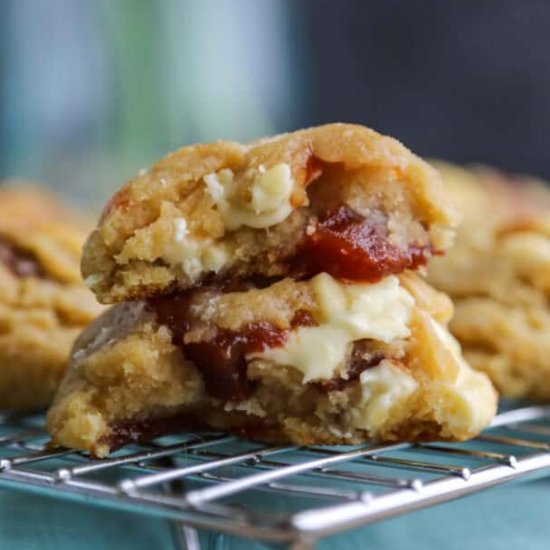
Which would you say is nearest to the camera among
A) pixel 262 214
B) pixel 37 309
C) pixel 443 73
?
pixel 262 214

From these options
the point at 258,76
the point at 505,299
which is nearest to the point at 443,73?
the point at 258,76

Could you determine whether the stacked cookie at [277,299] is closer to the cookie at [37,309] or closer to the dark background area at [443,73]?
the cookie at [37,309]

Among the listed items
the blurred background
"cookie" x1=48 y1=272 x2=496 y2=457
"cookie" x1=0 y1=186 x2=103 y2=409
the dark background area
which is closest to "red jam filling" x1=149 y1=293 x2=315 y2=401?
"cookie" x1=48 y1=272 x2=496 y2=457

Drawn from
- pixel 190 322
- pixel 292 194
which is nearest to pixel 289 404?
pixel 190 322

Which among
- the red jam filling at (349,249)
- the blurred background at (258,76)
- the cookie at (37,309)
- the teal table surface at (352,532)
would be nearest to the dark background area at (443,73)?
the blurred background at (258,76)

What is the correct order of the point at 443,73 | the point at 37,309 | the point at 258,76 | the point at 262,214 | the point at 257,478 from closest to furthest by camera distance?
the point at 257,478, the point at 262,214, the point at 37,309, the point at 443,73, the point at 258,76

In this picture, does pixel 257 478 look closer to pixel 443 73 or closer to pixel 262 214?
pixel 262 214
